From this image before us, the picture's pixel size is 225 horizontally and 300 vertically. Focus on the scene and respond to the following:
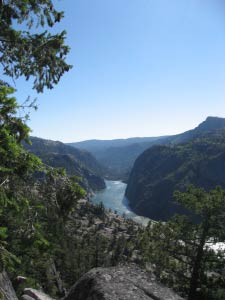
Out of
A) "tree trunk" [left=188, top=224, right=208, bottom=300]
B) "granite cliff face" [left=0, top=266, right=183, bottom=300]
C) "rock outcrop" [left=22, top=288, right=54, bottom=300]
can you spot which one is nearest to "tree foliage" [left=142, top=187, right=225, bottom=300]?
"tree trunk" [left=188, top=224, right=208, bottom=300]

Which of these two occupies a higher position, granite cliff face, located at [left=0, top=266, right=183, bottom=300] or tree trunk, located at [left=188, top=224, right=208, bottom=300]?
Answer: granite cliff face, located at [left=0, top=266, right=183, bottom=300]

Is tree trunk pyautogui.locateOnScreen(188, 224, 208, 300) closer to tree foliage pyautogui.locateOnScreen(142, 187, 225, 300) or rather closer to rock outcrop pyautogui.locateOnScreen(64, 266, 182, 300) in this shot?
tree foliage pyautogui.locateOnScreen(142, 187, 225, 300)

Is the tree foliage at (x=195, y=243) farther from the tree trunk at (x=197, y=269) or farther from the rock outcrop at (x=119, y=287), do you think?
the rock outcrop at (x=119, y=287)

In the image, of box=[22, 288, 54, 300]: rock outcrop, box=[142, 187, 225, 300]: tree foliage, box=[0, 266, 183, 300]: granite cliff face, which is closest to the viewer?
box=[0, 266, 183, 300]: granite cliff face

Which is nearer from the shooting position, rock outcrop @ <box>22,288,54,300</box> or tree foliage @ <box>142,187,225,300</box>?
rock outcrop @ <box>22,288,54,300</box>

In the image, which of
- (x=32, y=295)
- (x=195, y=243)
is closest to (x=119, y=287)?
(x=32, y=295)

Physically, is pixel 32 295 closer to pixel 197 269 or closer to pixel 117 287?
pixel 117 287

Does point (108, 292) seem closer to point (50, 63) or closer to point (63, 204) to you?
point (63, 204)

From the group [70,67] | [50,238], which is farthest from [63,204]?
[70,67]

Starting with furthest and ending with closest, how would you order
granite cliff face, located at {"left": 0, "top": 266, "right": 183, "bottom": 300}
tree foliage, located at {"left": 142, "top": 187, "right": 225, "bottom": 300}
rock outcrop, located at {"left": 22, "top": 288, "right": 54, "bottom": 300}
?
tree foliage, located at {"left": 142, "top": 187, "right": 225, "bottom": 300} → rock outcrop, located at {"left": 22, "top": 288, "right": 54, "bottom": 300} → granite cliff face, located at {"left": 0, "top": 266, "right": 183, "bottom": 300}
